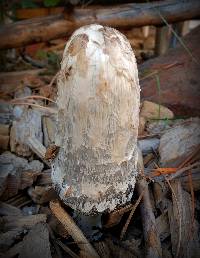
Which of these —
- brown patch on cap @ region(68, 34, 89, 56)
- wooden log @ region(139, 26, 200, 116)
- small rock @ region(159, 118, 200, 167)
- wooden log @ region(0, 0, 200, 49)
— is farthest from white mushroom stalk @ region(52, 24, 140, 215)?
wooden log @ region(0, 0, 200, 49)

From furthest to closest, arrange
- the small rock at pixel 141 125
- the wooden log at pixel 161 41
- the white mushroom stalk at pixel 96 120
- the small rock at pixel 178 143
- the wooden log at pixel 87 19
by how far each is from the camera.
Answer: the wooden log at pixel 161 41 → the wooden log at pixel 87 19 → the small rock at pixel 141 125 → the small rock at pixel 178 143 → the white mushroom stalk at pixel 96 120

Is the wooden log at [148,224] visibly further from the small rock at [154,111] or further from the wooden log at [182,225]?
the small rock at [154,111]

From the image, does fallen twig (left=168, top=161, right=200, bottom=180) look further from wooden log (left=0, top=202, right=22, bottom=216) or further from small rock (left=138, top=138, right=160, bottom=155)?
wooden log (left=0, top=202, right=22, bottom=216)

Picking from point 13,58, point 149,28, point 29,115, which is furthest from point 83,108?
point 149,28

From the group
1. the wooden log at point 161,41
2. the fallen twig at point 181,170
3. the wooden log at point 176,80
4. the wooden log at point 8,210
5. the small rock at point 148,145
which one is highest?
the wooden log at point 161,41

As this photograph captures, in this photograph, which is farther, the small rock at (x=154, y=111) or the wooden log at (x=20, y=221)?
the small rock at (x=154, y=111)

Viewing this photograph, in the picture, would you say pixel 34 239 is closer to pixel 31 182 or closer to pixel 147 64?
pixel 31 182

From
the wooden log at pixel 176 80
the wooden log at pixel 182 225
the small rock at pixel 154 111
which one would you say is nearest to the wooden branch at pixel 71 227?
the wooden log at pixel 182 225
